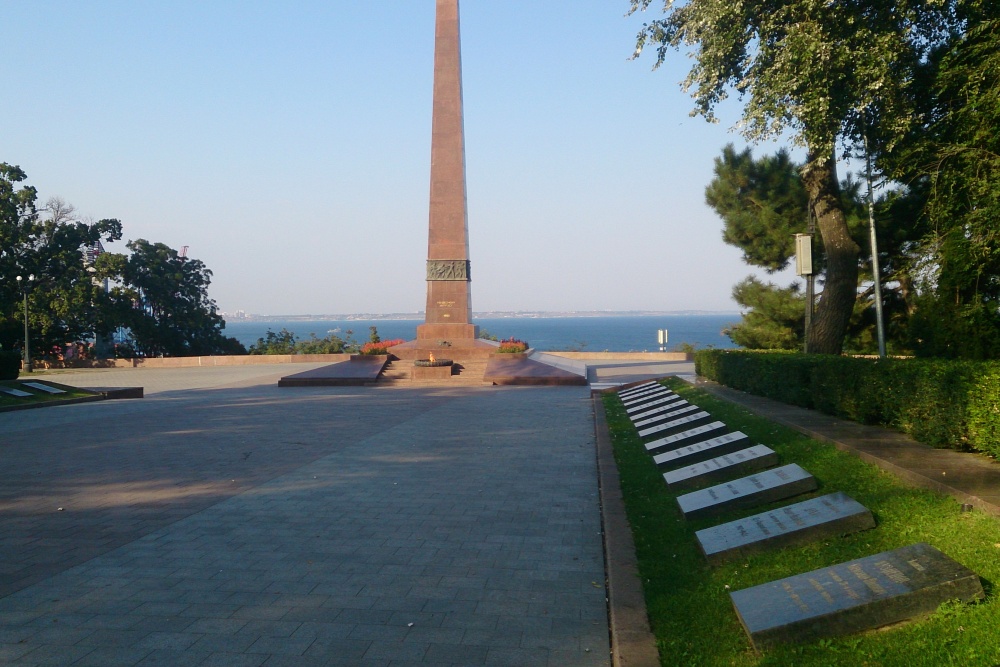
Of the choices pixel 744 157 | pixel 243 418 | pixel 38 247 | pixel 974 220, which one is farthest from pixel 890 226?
pixel 38 247

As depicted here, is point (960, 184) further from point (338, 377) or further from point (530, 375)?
point (338, 377)

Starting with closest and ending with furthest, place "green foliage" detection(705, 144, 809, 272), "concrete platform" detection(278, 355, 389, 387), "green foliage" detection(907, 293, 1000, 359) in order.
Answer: "green foliage" detection(907, 293, 1000, 359), "green foliage" detection(705, 144, 809, 272), "concrete platform" detection(278, 355, 389, 387)

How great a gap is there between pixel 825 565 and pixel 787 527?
0.51m

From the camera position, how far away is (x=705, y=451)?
754 centimetres

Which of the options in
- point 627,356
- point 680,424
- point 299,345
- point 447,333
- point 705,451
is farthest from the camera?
point 299,345

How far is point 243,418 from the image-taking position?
13797 mm

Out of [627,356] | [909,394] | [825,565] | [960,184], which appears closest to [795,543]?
[825,565]

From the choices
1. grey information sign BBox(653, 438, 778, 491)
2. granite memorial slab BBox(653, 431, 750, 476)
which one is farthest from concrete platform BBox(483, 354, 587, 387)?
grey information sign BBox(653, 438, 778, 491)

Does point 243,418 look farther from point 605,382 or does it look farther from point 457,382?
point 605,382

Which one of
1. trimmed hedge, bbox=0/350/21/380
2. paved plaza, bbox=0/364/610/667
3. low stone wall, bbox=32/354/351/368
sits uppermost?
trimmed hedge, bbox=0/350/21/380

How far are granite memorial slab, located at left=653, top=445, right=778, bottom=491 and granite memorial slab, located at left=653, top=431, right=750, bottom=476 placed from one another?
0.66 meters

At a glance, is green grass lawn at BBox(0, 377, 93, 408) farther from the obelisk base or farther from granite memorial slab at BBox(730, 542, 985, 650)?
granite memorial slab at BBox(730, 542, 985, 650)

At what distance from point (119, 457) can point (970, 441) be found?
8.88m

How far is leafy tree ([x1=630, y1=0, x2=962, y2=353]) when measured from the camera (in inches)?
377
